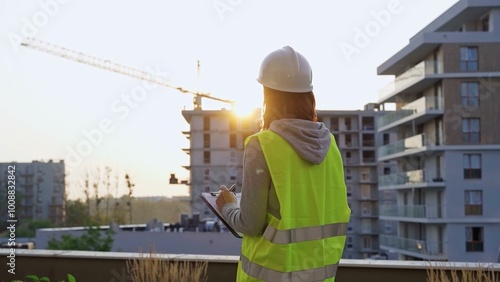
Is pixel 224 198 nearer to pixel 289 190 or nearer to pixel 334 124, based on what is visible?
pixel 289 190

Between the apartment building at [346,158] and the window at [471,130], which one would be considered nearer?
the window at [471,130]

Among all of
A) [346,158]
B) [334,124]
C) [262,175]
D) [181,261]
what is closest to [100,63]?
[334,124]

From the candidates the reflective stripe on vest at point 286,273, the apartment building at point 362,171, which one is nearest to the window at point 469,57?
the apartment building at point 362,171

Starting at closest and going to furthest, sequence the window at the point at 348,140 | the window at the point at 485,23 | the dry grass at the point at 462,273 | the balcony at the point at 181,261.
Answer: the dry grass at the point at 462,273 < the balcony at the point at 181,261 < the window at the point at 485,23 < the window at the point at 348,140

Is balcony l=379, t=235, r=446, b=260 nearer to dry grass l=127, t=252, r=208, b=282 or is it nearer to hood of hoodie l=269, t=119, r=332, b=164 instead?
dry grass l=127, t=252, r=208, b=282

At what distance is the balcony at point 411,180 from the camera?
2833 centimetres

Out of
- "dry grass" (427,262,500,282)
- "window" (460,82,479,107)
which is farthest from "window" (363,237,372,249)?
"dry grass" (427,262,500,282)

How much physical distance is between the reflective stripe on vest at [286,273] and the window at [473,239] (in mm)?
27178

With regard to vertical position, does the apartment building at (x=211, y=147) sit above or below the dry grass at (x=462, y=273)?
above

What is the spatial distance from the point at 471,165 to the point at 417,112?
348 centimetres

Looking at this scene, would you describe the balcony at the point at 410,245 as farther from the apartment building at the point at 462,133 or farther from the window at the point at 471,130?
the window at the point at 471,130

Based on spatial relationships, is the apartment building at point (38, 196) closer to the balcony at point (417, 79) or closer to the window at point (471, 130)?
the balcony at point (417, 79)

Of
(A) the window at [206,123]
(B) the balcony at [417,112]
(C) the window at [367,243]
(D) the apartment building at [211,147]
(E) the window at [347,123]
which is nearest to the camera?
(B) the balcony at [417,112]

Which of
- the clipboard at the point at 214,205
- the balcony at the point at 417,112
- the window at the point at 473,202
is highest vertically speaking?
the balcony at the point at 417,112
